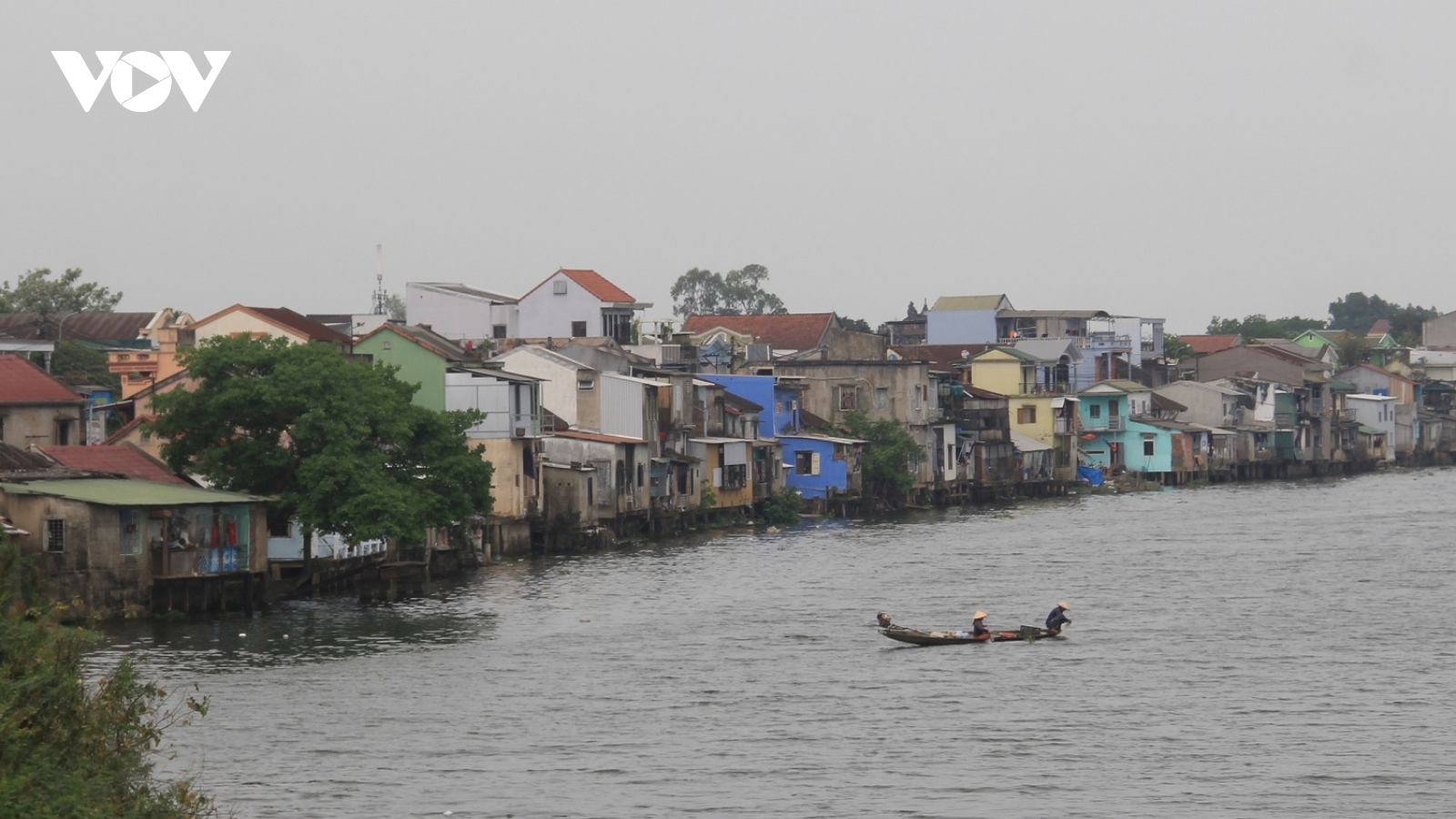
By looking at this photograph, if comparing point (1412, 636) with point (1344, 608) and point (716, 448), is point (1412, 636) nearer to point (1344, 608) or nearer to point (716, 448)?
point (1344, 608)

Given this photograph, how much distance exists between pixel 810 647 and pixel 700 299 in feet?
379

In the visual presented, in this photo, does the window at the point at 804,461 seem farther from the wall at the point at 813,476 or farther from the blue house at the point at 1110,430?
the blue house at the point at 1110,430

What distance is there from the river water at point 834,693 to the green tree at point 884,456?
24722 mm

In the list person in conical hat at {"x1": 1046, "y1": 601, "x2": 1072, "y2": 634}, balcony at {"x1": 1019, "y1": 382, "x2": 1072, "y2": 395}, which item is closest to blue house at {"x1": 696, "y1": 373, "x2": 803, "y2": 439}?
balcony at {"x1": 1019, "y1": 382, "x2": 1072, "y2": 395}

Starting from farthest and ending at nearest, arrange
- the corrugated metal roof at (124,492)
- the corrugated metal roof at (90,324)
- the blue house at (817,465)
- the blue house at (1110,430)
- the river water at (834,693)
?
the blue house at (1110,430) → the blue house at (817,465) → the corrugated metal roof at (90,324) → the corrugated metal roof at (124,492) → the river water at (834,693)

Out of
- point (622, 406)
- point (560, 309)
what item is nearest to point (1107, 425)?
point (560, 309)

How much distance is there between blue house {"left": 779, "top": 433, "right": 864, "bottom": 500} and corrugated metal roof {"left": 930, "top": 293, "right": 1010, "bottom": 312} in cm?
3417

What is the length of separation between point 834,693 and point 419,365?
27899 mm

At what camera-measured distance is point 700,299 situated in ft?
504

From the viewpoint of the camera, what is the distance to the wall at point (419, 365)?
190 feet


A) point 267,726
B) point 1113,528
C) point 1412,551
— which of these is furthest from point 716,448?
point 267,726

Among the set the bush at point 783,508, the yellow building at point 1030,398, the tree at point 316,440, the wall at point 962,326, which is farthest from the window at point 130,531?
the wall at point 962,326

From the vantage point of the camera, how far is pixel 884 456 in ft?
265

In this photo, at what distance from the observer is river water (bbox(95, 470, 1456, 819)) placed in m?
25.8
